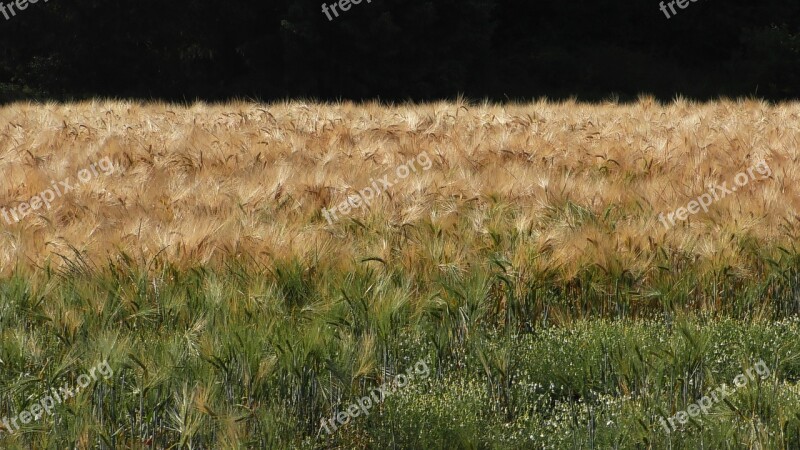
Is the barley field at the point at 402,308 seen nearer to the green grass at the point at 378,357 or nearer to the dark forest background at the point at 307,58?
the green grass at the point at 378,357

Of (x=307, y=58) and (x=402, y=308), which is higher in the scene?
(x=307, y=58)

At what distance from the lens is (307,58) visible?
1555cm

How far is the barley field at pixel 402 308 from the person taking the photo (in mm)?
2268

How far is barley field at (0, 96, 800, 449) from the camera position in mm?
2268

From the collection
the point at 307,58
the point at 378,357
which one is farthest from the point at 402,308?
the point at 307,58

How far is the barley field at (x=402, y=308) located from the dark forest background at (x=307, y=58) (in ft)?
34.4

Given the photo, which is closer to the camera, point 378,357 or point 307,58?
point 378,357

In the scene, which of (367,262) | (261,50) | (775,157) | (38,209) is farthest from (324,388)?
(261,50)

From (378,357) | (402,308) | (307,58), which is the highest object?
(307,58)

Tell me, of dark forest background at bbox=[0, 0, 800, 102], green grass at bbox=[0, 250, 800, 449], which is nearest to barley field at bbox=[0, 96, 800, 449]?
green grass at bbox=[0, 250, 800, 449]

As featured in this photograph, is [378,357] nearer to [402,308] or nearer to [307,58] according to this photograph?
[402,308]

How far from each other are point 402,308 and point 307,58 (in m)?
13.3

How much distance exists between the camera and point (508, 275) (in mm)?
2863

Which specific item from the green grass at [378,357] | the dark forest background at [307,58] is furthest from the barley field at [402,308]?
the dark forest background at [307,58]
